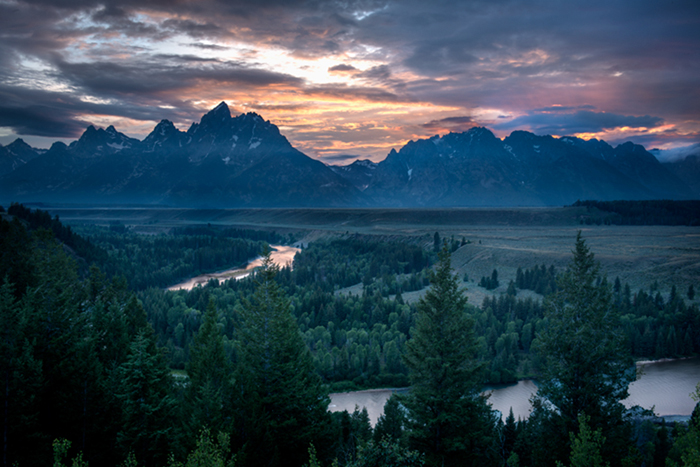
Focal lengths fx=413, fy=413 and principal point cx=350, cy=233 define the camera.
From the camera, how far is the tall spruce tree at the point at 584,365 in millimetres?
22272

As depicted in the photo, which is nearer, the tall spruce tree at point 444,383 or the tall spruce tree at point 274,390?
the tall spruce tree at point 444,383

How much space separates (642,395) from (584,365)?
43.2 metres

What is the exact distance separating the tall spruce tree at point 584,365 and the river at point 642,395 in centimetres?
2711

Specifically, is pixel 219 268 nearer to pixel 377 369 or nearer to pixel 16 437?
pixel 377 369

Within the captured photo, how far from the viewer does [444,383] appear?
22625 mm

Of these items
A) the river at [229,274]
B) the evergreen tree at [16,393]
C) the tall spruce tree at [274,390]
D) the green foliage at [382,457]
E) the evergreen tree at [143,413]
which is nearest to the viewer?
the green foliage at [382,457]

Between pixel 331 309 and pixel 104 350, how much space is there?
1990 inches

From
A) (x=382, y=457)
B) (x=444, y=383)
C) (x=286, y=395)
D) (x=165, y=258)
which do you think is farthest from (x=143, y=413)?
(x=165, y=258)

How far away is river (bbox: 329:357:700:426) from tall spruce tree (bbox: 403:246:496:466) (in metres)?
28.2

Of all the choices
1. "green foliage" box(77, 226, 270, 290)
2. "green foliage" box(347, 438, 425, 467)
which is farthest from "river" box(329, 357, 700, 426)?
"green foliage" box(77, 226, 270, 290)

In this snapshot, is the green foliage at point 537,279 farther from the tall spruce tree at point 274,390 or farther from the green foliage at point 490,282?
the tall spruce tree at point 274,390

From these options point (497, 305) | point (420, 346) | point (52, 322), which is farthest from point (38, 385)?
point (497, 305)

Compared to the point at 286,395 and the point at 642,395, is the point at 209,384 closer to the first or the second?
the point at 286,395

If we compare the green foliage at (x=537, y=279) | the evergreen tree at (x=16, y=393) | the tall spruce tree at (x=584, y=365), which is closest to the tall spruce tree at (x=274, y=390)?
the evergreen tree at (x=16, y=393)
